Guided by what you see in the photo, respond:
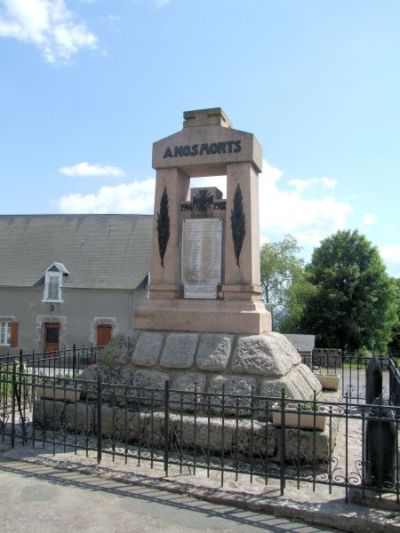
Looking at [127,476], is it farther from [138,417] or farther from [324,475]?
[324,475]

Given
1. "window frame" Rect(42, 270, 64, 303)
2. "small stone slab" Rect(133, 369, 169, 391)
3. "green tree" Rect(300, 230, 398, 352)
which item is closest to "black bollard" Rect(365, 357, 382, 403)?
"small stone slab" Rect(133, 369, 169, 391)

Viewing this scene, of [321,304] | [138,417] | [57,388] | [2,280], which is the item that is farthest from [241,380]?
[321,304]

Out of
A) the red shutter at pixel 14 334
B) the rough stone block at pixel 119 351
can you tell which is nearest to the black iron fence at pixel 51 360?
the rough stone block at pixel 119 351

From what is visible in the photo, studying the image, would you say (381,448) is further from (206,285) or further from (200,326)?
(206,285)

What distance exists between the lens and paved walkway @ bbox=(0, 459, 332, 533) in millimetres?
3977

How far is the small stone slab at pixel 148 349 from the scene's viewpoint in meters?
6.69

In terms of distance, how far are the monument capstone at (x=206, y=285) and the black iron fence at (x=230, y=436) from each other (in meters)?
0.42

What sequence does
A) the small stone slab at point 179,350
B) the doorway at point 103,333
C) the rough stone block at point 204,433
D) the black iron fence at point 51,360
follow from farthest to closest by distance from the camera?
the doorway at point 103,333
the black iron fence at point 51,360
the small stone slab at point 179,350
the rough stone block at point 204,433

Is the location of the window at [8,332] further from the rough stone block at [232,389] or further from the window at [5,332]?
the rough stone block at [232,389]

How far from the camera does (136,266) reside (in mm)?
25750

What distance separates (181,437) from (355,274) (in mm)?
28337

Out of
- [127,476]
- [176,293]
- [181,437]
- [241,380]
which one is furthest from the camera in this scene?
[176,293]

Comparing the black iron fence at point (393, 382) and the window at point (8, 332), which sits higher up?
the black iron fence at point (393, 382)

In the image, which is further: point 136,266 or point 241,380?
point 136,266
